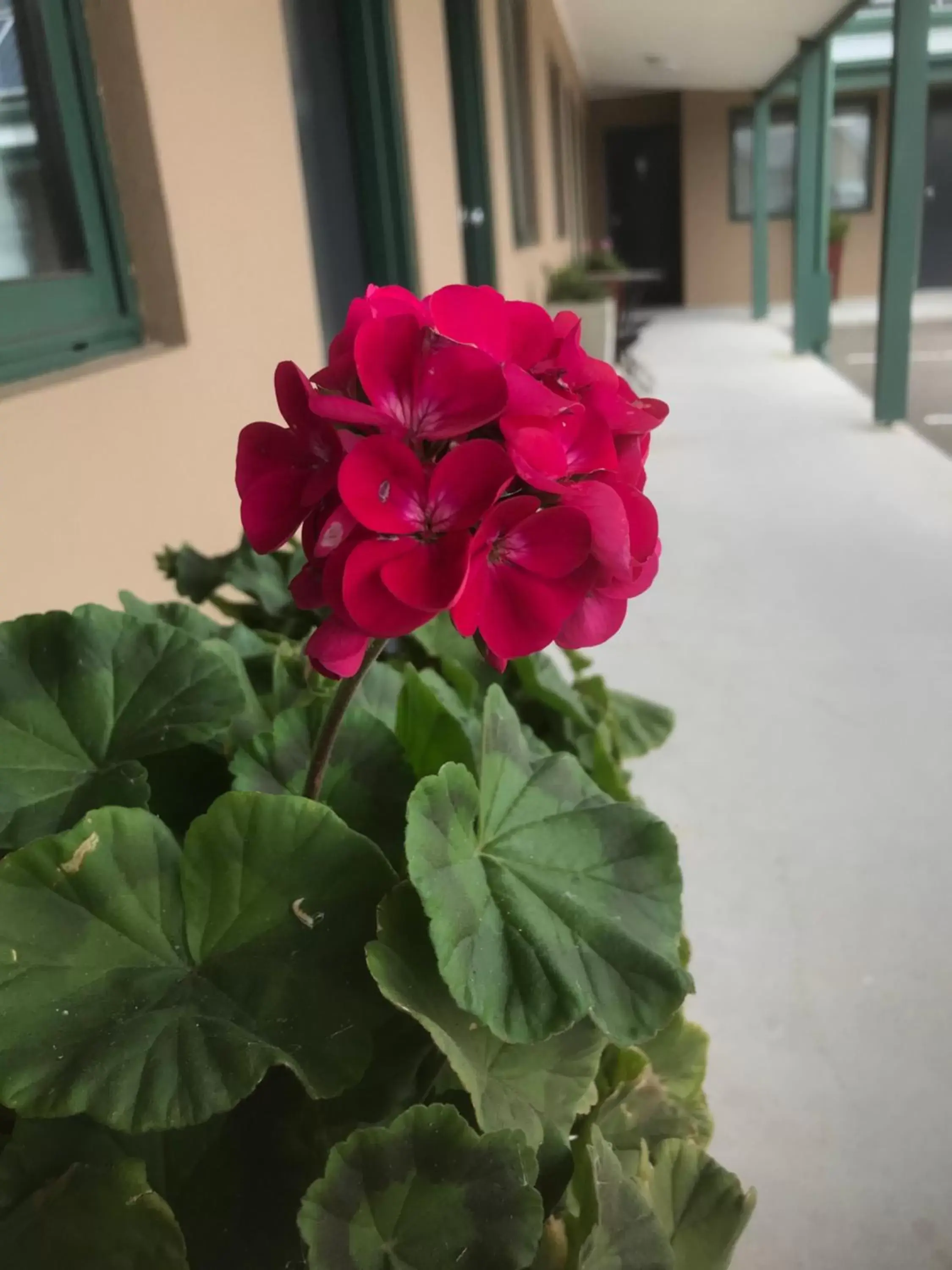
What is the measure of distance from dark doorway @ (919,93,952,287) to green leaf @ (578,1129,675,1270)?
13519mm

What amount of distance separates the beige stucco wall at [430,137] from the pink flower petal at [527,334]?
2464mm

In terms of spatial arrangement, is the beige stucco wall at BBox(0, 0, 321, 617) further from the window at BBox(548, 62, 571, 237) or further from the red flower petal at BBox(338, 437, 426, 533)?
the window at BBox(548, 62, 571, 237)

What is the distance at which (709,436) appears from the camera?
4570 mm

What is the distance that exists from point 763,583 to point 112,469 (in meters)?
1.85

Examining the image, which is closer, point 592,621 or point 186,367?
point 592,621

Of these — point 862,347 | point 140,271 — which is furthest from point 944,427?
point 140,271

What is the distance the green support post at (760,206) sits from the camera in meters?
9.65

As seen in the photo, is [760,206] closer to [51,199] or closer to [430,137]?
[430,137]

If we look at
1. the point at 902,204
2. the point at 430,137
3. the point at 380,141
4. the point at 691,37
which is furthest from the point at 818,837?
the point at 691,37

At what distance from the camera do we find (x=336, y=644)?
0.46 meters

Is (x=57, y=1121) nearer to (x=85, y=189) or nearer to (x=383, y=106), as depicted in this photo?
(x=85, y=189)

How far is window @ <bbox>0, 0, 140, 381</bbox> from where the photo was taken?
3.85 feet

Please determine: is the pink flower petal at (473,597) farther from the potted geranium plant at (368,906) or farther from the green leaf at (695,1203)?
the green leaf at (695,1203)

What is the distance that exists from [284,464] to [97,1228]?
0.36 meters
